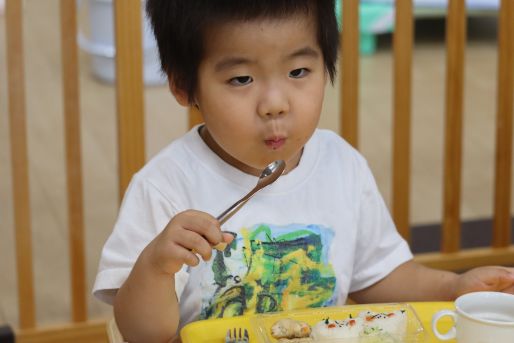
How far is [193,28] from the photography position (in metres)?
1.19

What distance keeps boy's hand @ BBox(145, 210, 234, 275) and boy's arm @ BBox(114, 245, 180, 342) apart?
30mm

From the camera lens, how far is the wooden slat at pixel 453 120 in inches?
86.8

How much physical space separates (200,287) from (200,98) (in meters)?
0.22

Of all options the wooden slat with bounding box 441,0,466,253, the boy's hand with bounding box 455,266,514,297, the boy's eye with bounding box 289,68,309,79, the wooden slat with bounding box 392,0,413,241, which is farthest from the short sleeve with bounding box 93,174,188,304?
the wooden slat with bounding box 441,0,466,253

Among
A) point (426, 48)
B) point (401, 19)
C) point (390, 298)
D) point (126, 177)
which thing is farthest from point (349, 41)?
point (426, 48)

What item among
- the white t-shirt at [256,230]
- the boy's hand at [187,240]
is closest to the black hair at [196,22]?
the white t-shirt at [256,230]

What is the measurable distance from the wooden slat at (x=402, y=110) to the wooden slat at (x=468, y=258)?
0.12m

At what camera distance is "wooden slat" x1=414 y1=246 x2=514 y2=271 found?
2.38 meters

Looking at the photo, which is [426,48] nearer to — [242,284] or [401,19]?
[401,19]

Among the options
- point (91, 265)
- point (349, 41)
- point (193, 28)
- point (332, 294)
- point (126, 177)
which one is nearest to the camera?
point (193, 28)

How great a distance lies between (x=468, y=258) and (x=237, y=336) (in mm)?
1404

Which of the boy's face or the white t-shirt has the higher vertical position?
the boy's face

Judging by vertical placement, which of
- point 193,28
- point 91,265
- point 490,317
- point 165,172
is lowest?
point 91,265

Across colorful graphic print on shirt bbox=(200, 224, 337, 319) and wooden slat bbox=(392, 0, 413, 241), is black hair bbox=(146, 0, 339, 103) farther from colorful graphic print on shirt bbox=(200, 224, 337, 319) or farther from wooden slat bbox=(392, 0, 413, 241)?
wooden slat bbox=(392, 0, 413, 241)
